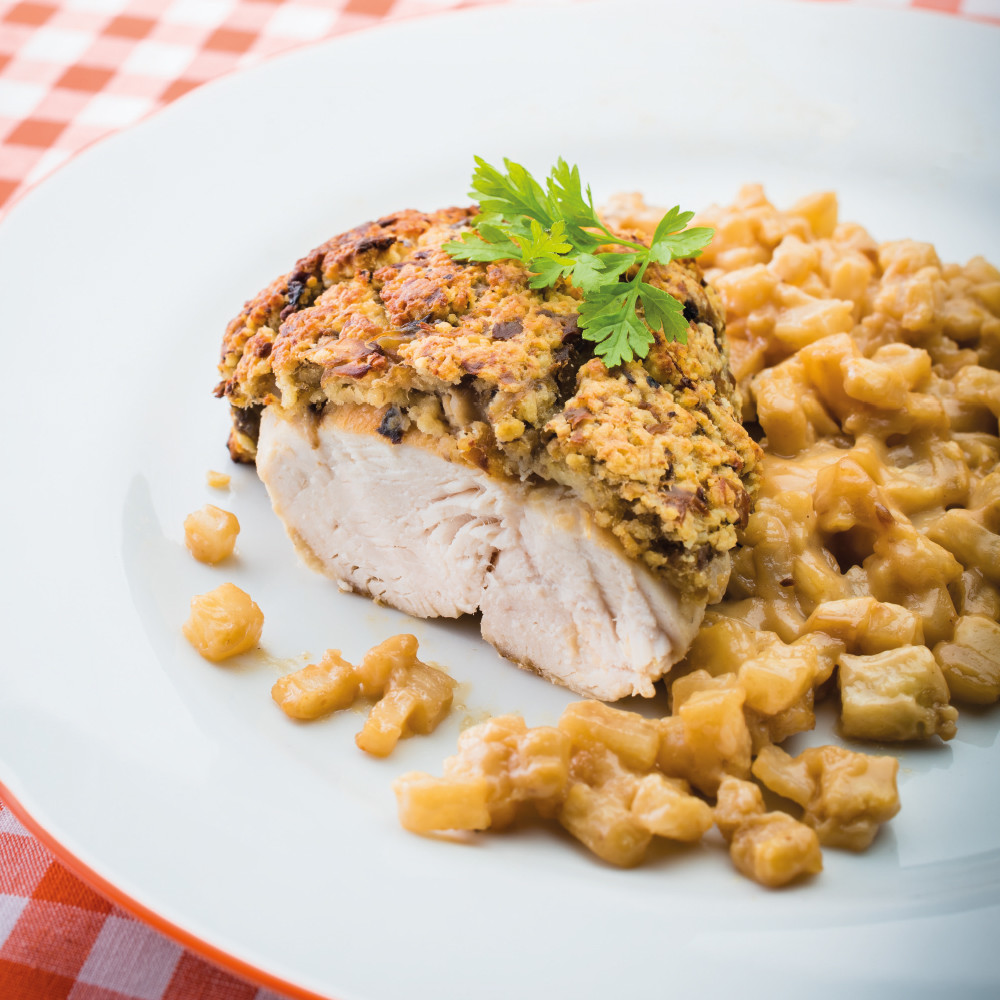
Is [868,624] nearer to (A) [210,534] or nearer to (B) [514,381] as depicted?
(B) [514,381]

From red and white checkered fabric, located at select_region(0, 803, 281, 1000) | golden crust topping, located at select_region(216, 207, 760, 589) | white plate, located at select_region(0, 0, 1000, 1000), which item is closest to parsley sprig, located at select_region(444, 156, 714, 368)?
golden crust topping, located at select_region(216, 207, 760, 589)

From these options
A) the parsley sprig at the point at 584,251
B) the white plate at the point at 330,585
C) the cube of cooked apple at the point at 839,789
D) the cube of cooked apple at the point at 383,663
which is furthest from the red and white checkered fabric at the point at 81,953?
the parsley sprig at the point at 584,251

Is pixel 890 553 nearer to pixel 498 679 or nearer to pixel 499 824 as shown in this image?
pixel 498 679

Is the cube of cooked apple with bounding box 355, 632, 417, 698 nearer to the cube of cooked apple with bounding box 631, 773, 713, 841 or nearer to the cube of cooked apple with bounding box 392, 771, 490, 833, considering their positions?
the cube of cooked apple with bounding box 392, 771, 490, 833

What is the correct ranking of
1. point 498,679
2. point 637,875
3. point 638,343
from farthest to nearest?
point 498,679, point 638,343, point 637,875

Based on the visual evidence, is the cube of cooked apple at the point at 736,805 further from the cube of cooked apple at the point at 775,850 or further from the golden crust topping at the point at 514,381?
the golden crust topping at the point at 514,381

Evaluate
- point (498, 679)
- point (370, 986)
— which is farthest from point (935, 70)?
point (370, 986)
